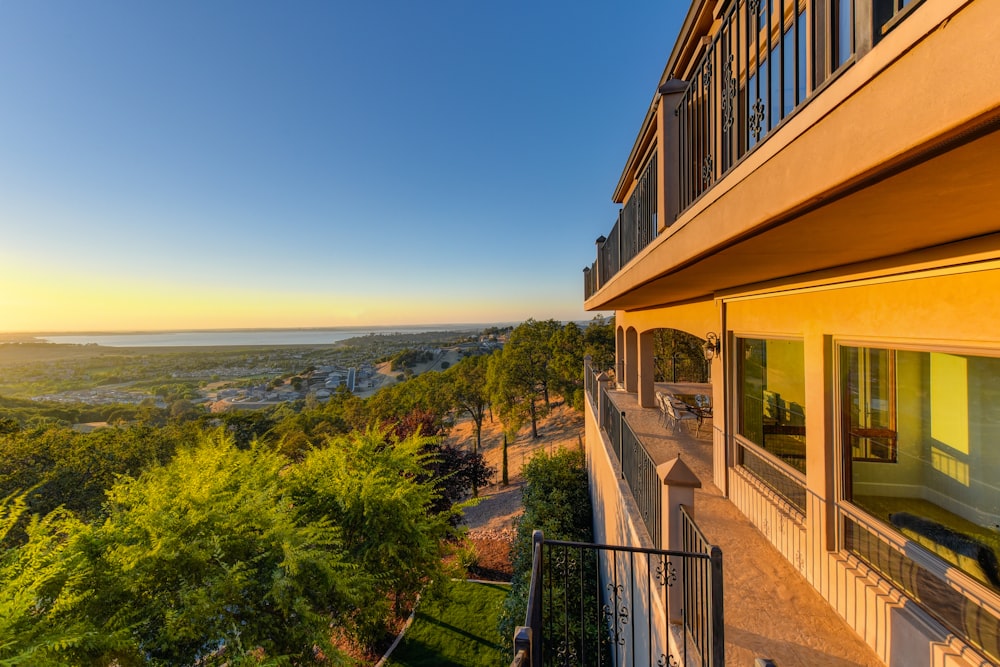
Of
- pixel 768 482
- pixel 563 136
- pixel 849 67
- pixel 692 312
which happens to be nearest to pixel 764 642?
pixel 768 482

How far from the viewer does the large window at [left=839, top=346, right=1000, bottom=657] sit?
2645 mm

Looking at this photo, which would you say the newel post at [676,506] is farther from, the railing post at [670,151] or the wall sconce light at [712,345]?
the wall sconce light at [712,345]

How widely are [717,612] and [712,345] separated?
432 cm

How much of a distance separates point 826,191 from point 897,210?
29.5 inches

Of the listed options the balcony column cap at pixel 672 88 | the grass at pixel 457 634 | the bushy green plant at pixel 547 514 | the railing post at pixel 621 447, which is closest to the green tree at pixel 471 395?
the bushy green plant at pixel 547 514

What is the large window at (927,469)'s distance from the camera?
8.68 ft

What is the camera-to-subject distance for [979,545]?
2684mm

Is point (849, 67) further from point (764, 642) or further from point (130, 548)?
point (130, 548)

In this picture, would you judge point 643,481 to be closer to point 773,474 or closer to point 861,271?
point 773,474

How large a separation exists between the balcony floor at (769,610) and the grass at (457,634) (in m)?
4.21

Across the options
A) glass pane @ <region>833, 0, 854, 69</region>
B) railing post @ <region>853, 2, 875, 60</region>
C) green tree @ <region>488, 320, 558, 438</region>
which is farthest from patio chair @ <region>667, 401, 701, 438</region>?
green tree @ <region>488, 320, 558, 438</region>

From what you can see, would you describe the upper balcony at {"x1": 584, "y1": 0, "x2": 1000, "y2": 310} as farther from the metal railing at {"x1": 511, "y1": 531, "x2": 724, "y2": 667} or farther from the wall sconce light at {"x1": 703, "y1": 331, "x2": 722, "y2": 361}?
the wall sconce light at {"x1": 703, "y1": 331, "x2": 722, "y2": 361}

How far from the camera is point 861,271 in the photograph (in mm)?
3301

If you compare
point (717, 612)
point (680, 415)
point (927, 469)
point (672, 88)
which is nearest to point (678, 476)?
point (717, 612)
